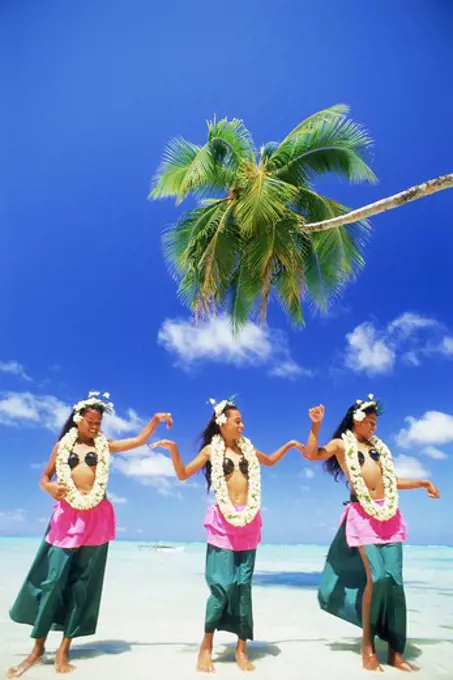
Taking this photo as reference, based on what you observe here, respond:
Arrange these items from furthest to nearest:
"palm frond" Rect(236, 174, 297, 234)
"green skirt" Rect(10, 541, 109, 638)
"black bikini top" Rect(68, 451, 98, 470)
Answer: "palm frond" Rect(236, 174, 297, 234) → "black bikini top" Rect(68, 451, 98, 470) → "green skirt" Rect(10, 541, 109, 638)

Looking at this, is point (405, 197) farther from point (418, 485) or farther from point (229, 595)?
point (229, 595)

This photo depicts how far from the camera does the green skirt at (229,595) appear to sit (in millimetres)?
4492

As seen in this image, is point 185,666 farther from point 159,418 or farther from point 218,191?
point 218,191

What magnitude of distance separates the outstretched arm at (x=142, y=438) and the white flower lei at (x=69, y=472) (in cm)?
10

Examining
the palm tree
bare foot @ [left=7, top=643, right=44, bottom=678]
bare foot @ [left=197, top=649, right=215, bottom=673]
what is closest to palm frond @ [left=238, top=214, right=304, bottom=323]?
the palm tree

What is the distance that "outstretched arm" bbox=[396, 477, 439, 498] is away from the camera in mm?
5090

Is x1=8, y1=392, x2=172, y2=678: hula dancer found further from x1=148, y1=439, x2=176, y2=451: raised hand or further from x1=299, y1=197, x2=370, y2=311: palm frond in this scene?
x1=299, y1=197, x2=370, y2=311: palm frond

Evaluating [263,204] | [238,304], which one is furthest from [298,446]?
[238,304]

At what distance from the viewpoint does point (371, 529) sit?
185 inches

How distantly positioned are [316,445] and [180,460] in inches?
44.8

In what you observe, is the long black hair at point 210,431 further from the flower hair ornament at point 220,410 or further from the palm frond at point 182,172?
the palm frond at point 182,172

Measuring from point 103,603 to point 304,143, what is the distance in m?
7.69

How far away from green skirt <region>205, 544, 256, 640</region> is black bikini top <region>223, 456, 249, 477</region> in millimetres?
615

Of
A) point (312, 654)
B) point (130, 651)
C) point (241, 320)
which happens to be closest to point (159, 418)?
point (130, 651)
